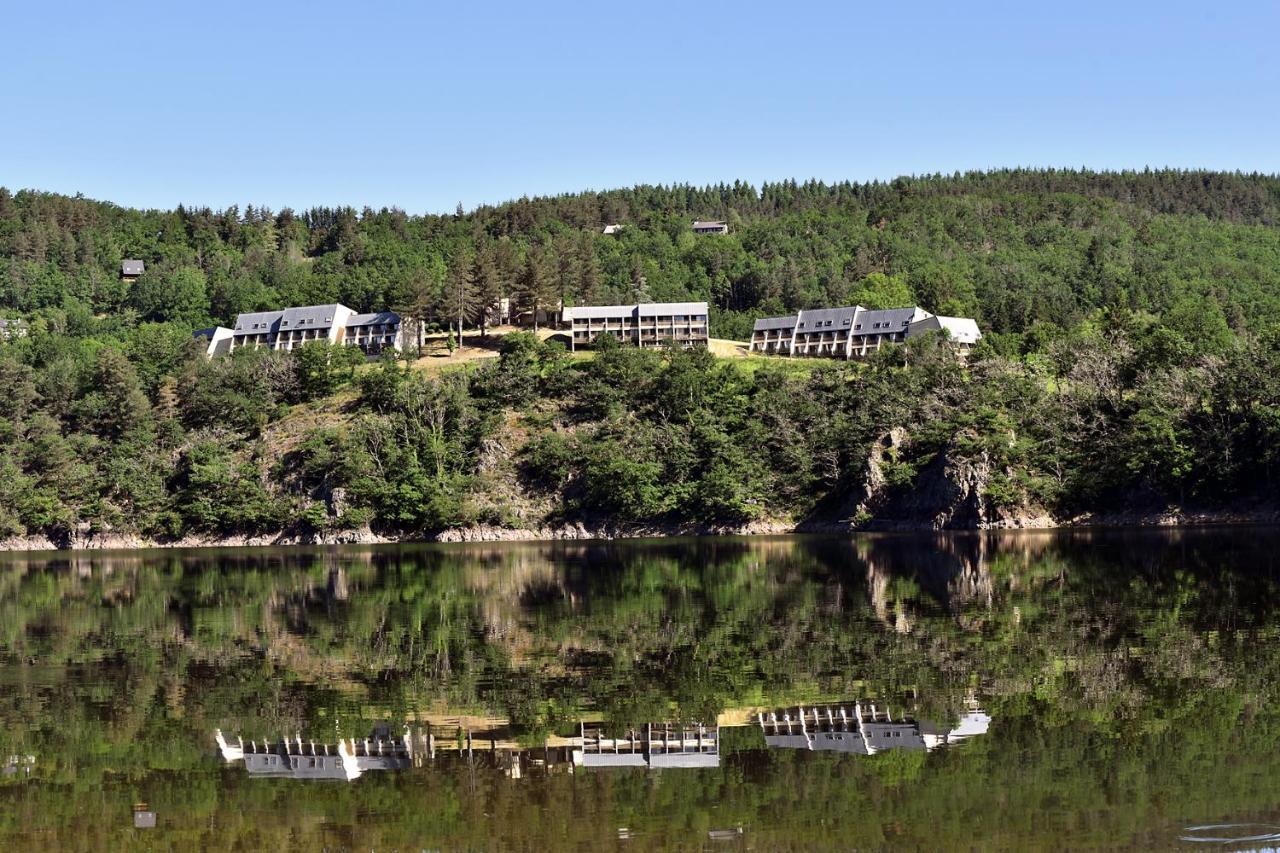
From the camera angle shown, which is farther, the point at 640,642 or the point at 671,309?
the point at 671,309

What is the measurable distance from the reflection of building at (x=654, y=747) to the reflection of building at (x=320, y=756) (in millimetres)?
3253

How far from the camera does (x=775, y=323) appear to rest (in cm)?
14662

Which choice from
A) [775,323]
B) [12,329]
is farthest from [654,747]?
[12,329]

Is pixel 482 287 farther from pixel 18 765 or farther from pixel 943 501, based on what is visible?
pixel 18 765

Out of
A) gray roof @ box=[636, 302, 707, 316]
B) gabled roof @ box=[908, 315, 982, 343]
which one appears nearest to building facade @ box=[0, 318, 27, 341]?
gray roof @ box=[636, 302, 707, 316]

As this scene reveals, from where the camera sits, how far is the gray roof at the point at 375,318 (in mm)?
146000

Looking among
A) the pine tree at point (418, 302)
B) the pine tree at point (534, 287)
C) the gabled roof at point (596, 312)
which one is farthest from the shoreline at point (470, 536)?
the pine tree at point (534, 287)

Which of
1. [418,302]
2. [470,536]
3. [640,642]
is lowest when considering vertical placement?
[470,536]

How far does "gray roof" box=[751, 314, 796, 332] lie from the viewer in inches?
5758

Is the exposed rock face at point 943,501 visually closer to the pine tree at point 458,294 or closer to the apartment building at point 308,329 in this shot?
the pine tree at point 458,294

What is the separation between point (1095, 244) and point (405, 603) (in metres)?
158

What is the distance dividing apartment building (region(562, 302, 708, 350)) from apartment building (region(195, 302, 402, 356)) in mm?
19571

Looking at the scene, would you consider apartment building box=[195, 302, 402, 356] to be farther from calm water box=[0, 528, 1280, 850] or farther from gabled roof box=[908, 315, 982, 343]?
calm water box=[0, 528, 1280, 850]

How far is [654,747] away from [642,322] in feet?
386
